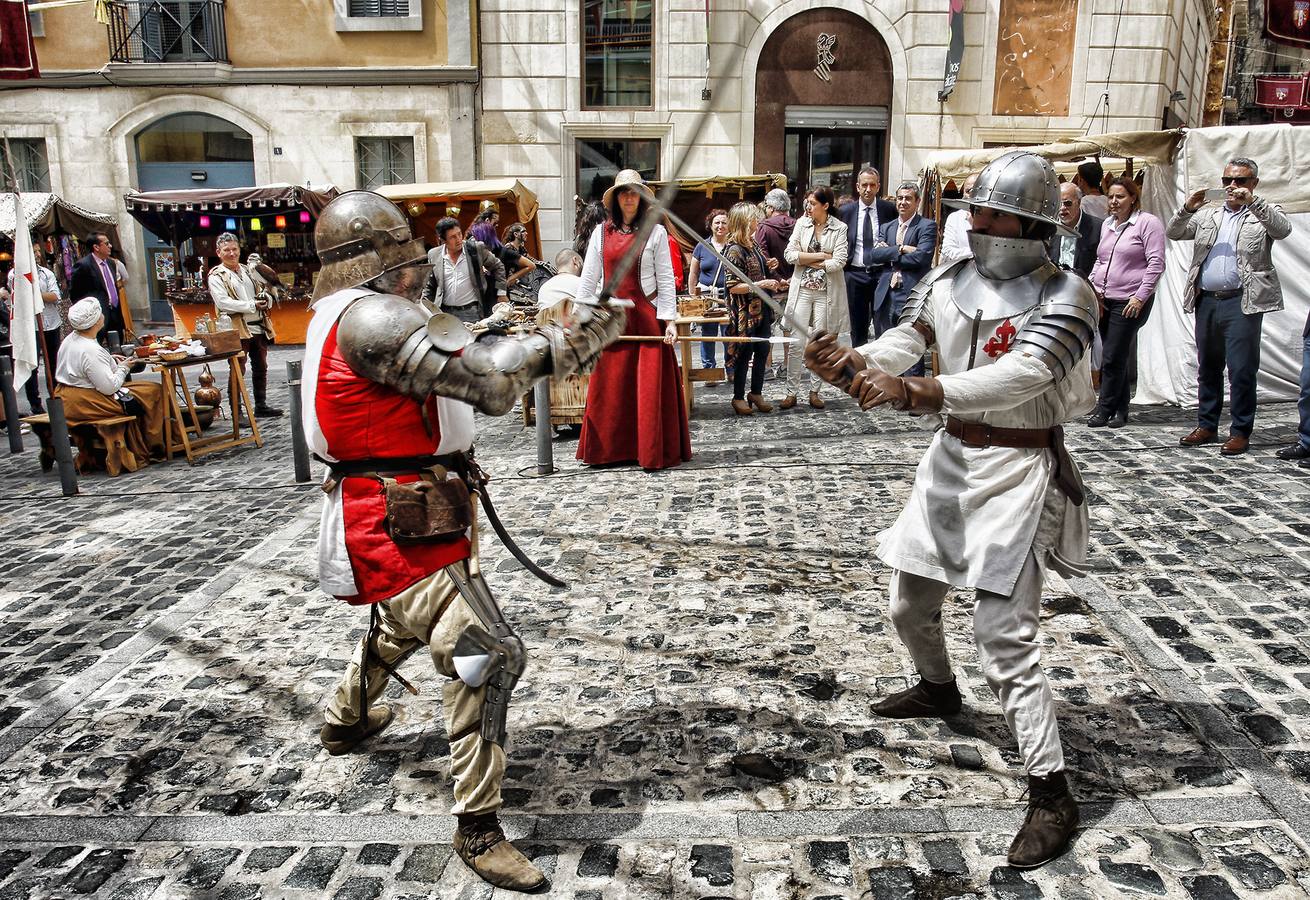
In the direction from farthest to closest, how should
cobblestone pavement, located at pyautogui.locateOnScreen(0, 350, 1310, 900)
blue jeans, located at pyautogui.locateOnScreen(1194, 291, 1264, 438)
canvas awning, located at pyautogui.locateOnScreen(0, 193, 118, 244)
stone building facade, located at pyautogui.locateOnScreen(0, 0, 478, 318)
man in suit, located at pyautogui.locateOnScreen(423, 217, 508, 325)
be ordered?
stone building facade, located at pyautogui.locateOnScreen(0, 0, 478, 318), canvas awning, located at pyautogui.locateOnScreen(0, 193, 118, 244), man in suit, located at pyautogui.locateOnScreen(423, 217, 508, 325), blue jeans, located at pyautogui.locateOnScreen(1194, 291, 1264, 438), cobblestone pavement, located at pyautogui.locateOnScreen(0, 350, 1310, 900)

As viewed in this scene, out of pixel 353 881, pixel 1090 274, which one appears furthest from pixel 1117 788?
pixel 1090 274

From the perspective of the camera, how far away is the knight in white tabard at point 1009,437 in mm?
3004

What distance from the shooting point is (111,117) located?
803 inches

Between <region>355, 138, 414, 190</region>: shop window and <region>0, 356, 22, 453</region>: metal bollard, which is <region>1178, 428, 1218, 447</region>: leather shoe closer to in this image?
<region>0, 356, 22, 453</region>: metal bollard

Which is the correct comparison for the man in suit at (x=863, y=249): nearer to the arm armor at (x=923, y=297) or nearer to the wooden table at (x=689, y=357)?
the wooden table at (x=689, y=357)

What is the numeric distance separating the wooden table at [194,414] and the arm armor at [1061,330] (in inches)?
305

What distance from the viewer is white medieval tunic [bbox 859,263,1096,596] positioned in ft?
9.89

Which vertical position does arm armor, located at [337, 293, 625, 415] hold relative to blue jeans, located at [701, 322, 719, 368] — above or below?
above

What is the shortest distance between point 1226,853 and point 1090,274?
6939mm

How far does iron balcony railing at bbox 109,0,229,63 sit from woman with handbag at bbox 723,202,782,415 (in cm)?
1483

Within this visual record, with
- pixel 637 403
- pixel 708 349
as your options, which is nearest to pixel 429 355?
pixel 637 403

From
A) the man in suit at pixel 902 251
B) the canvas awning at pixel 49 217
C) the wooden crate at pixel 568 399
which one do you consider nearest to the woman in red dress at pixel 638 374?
the wooden crate at pixel 568 399

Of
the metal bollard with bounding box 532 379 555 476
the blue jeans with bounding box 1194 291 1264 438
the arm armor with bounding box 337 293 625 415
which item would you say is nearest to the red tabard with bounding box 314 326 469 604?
the arm armor with bounding box 337 293 625 415

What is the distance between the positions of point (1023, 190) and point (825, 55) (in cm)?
1794
